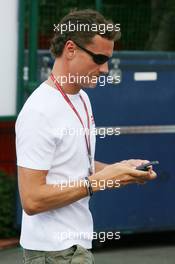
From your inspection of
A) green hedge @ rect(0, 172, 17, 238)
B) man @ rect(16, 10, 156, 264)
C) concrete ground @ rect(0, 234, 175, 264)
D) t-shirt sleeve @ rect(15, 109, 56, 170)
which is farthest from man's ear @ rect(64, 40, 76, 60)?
green hedge @ rect(0, 172, 17, 238)


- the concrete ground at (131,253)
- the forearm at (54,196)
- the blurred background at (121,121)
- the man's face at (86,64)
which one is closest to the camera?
the forearm at (54,196)

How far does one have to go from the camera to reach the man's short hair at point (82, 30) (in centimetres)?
321

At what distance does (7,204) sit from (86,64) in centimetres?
387

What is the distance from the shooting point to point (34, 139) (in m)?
3.07

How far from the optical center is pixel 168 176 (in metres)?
6.80

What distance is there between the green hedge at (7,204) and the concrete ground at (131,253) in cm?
20

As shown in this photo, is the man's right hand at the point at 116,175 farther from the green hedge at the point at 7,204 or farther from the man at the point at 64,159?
the green hedge at the point at 7,204

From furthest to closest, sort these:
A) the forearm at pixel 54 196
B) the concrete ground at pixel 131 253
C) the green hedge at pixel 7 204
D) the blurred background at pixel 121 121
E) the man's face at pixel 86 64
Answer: the green hedge at pixel 7 204
the concrete ground at pixel 131 253
the blurred background at pixel 121 121
the man's face at pixel 86 64
the forearm at pixel 54 196

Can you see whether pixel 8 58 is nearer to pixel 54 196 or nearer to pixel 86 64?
pixel 86 64

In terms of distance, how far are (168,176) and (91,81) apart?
3.65 m

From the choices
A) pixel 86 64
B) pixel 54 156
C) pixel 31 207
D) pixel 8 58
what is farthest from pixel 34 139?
pixel 8 58

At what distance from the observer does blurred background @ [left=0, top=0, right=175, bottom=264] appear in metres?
6.54

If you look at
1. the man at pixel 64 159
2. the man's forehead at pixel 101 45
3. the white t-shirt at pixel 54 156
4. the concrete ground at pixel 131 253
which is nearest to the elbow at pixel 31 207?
the man at pixel 64 159

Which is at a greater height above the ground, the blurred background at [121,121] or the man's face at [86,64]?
the man's face at [86,64]
